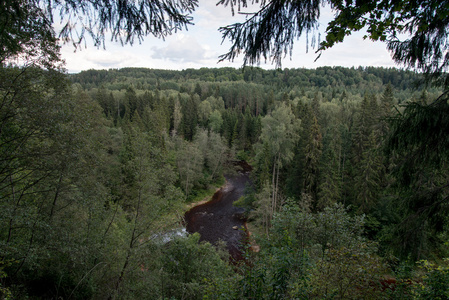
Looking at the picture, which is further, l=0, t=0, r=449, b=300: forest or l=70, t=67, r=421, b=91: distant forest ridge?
l=70, t=67, r=421, b=91: distant forest ridge

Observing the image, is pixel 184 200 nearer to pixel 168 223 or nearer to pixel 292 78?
pixel 168 223

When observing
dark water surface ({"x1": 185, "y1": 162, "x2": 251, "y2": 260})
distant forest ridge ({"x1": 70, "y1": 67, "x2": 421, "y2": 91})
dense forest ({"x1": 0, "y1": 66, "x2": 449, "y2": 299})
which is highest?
distant forest ridge ({"x1": 70, "y1": 67, "x2": 421, "y2": 91})

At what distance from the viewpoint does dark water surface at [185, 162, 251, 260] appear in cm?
2123

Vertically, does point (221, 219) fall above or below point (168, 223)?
below

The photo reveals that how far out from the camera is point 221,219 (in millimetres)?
25250

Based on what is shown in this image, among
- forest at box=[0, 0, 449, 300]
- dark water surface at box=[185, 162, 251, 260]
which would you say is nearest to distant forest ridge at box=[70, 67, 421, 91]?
dark water surface at box=[185, 162, 251, 260]

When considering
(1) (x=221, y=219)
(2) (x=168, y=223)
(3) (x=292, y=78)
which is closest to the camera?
(2) (x=168, y=223)

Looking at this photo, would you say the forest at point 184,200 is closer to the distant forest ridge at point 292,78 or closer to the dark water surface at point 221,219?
the dark water surface at point 221,219

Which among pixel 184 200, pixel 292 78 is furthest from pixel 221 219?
pixel 292 78

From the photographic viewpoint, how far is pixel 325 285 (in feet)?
16.5

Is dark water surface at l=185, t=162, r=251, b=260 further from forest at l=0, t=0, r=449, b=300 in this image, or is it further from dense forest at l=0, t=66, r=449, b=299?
forest at l=0, t=0, r=449, b=300

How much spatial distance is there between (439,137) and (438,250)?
20197mm

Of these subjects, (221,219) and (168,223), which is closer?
(168,223)

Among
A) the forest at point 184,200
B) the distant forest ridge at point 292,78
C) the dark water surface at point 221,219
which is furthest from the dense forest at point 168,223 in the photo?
the distant forest ridge at point 292,78
